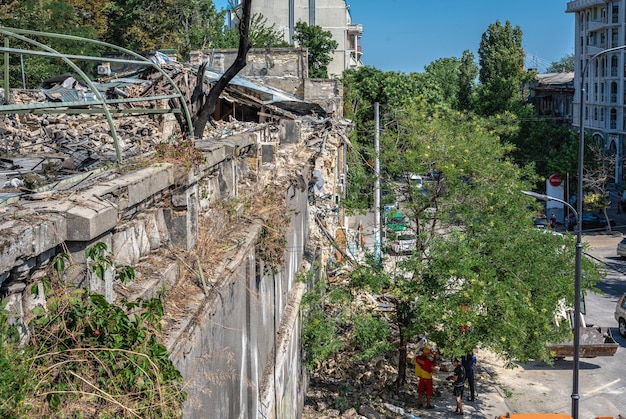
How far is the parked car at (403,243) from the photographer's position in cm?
1730

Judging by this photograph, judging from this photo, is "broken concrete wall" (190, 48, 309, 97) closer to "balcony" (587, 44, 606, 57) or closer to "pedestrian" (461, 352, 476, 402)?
"pedestrian" (461, 352, 476, 402)

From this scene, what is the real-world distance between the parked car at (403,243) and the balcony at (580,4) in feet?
142

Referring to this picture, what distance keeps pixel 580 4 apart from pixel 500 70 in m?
12.3

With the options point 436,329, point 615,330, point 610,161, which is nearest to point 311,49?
point 610,161

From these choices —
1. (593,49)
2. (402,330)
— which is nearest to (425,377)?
(402,330)

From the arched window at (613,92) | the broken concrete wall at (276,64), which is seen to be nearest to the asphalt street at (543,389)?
the broken concrete wall at (276,64)

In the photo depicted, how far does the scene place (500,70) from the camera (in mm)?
50656

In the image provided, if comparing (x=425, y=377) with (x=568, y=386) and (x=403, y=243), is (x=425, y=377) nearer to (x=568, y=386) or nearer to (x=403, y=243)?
(x=403, y=243)

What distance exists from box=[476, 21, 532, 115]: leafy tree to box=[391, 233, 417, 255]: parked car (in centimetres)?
3426

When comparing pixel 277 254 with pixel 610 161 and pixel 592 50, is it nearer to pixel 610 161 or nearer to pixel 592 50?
pixel 610 161

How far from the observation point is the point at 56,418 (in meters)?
3.78

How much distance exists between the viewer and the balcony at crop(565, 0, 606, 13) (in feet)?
182

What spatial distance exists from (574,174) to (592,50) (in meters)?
16.4

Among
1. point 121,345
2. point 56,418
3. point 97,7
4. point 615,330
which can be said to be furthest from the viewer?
point 97,7
